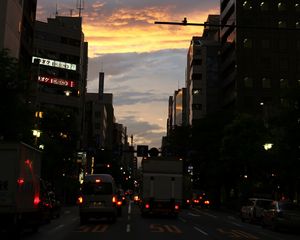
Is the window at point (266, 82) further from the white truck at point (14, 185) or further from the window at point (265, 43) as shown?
the white truck at point (14, 185)

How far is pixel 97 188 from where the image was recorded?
28.7m

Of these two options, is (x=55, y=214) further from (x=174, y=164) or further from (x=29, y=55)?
(x=29, y=55)

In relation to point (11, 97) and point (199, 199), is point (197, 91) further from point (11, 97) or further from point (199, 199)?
point (11, 97)

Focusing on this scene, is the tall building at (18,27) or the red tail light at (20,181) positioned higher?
the tall building at (18,27)

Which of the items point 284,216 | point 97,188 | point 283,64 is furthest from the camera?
point 283,64

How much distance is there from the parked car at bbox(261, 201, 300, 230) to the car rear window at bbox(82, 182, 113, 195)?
8.75 m

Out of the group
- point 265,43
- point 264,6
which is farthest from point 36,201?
point 264,6

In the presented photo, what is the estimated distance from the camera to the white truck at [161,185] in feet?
110

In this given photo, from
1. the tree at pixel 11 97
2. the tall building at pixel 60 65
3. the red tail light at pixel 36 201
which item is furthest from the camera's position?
the tall building at pixel 60 65

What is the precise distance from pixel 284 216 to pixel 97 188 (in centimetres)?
992

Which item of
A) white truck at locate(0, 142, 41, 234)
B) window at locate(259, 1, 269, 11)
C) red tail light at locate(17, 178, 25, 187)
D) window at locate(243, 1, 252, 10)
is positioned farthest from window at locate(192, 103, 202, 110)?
red tail light at locate(17, 178, 25, 187)

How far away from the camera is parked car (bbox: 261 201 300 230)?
88.1 feet

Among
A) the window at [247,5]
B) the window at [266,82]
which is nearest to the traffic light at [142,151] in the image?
the window at [266,82]

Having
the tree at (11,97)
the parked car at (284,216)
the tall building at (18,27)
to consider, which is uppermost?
the tall building at (18,27)
